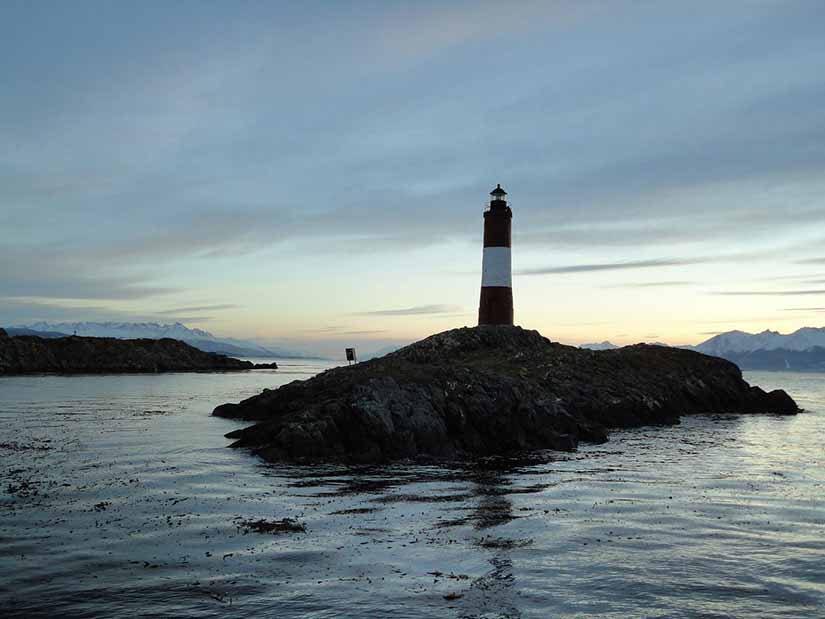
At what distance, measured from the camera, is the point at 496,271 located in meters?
53.6

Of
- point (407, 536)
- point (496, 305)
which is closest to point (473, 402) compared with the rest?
point (407, 536)

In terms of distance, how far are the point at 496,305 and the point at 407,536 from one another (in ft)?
133

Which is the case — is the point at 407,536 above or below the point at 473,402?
below

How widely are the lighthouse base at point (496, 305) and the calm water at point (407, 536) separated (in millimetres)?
27293

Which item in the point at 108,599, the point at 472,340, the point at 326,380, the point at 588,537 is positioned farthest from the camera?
the point at 472,340

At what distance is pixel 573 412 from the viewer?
34594mm

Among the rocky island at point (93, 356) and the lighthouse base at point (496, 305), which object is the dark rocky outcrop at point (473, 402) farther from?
the rocky island at point (93, 356)

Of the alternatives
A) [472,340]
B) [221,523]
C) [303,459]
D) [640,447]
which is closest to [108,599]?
[221,523]

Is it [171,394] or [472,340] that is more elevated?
[472,340]

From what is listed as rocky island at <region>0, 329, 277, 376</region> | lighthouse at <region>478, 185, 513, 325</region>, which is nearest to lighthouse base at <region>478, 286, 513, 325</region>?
lighthouse at <region>478, 185, 513, 325</region>

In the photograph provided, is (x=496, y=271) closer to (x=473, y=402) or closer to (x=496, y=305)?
(x=496, y=305)

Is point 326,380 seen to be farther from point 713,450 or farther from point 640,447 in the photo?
point 713,450

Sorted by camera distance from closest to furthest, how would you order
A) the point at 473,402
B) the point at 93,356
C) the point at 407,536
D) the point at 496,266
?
the point at 407,536 → the point at 473,402 → the point at 496,266 → the point at 93,356

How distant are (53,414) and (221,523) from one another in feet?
89.7
